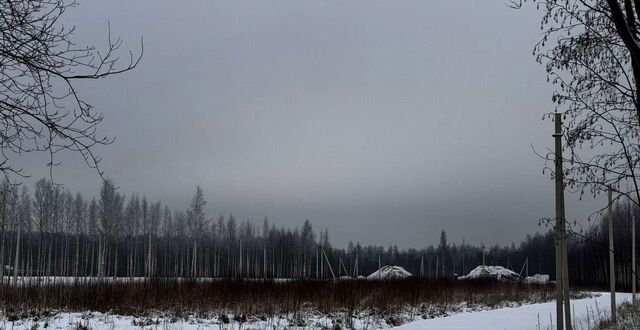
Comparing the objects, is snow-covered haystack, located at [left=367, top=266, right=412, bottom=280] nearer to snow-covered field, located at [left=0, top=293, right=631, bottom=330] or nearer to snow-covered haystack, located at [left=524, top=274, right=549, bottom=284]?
snow-covered haystack, located at [left=524, top=274, right=549, bottom=284]

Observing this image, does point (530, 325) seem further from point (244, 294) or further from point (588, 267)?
point (588, 267)

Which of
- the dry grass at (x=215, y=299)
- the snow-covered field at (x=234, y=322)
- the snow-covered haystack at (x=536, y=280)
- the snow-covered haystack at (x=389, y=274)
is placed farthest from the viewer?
the snow-covered haystack at (x=536, y=280)

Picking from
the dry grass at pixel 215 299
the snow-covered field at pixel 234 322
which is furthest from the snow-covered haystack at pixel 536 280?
the snow-covered field at pixel 234 322

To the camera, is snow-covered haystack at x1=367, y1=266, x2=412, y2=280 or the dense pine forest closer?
Result: snow-covered haystack at x1=367, y1=266, x2=412, y2=280

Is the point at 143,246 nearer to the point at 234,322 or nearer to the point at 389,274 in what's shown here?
the point at 389,274

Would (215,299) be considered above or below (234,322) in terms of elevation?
above

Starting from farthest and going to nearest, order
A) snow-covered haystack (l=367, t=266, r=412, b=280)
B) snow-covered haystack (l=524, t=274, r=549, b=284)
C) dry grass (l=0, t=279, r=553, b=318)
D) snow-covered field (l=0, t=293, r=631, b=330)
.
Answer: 1. snow-covered haystack (l=524, t=274, r=549, b=284)
2. snow-covered haystack (l=367, t=266, r=412, b=280)
3. dry grass (l=0, t=279, r=553, b=318)
4. snow-covered field (l=0, t=293, r=631, b=330)

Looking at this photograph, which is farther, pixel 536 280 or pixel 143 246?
pixel 143 246

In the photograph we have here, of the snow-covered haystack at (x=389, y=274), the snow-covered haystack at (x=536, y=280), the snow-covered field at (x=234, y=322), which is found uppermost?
the snow-covered field at (x=234, y=322)

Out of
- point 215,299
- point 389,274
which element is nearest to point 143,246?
point 389,274

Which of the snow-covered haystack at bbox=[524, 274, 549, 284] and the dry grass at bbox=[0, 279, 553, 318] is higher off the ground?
the dry grass at bbox=[0, 279, 553, 318]

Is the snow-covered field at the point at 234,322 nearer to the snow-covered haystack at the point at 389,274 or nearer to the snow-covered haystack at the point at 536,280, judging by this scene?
the snow-covered haystack at the point at 389,274

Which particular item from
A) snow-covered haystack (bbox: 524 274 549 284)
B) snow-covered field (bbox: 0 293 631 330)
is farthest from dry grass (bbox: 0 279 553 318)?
snow-covered haystack (bbox: 524 274 549 284)

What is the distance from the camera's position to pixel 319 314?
12805mm
